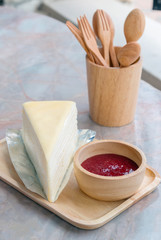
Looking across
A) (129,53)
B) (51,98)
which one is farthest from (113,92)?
(51,98)

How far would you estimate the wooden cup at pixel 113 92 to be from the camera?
84 centimetres

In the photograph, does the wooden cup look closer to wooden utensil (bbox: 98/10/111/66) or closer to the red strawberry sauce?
wooden utensil (bbox: 98/10/111/66)

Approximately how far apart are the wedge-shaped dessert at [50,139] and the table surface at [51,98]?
6cm

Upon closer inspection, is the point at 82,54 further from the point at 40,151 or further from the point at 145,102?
the point at 40,151

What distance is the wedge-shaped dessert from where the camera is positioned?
654mm

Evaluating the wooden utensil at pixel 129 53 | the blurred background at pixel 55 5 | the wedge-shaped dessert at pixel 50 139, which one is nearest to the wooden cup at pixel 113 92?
the wooden utensil at pixel 129 53

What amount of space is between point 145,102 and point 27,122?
39 centimetres

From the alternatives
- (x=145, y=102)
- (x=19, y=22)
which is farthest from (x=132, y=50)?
(x=19, y=22)

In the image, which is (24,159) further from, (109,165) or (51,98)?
(51,98)

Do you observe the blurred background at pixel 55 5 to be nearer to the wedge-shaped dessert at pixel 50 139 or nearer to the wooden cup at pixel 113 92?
the wooden cup at pixel 113 92

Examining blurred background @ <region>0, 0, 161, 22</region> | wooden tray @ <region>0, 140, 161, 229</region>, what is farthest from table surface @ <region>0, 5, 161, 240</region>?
blurred background @ <region>0, 0, 161, 22</region>

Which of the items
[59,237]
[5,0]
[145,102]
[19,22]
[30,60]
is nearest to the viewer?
[59,237]

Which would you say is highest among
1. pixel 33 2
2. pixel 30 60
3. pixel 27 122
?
pixel 27 122

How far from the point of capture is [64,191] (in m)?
0.69
